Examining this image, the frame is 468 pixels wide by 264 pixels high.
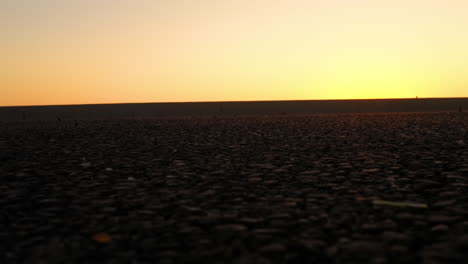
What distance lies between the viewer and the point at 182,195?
5.43 meters

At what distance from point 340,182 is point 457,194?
1.47 m

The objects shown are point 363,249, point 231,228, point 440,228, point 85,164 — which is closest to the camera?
point 363,249

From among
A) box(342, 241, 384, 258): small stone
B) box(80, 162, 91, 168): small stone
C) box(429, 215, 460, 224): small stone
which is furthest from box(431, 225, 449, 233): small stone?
box(80, 162, 91, 168): small stone

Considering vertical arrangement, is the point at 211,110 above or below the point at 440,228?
below

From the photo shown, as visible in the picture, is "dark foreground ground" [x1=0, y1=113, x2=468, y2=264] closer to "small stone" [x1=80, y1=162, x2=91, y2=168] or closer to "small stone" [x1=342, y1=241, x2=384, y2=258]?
"small stone" [x1=342, y1=241, x2=384, y2=258]

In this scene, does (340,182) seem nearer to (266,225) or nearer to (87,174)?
(266,225)

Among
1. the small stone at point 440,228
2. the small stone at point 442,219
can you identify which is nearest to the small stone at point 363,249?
the small stone at point 440,228

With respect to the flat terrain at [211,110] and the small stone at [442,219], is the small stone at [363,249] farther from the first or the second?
the flat terrain at [211,110]

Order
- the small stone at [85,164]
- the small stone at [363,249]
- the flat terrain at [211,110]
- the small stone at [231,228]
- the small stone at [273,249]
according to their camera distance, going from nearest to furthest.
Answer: the small stone at [363,249], the small stone at [273,249], the small stone at [231,228], the small stone at [85,164], the flat terrain at [211,110]

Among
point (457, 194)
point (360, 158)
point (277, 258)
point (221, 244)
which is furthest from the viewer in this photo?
point (360, 158)

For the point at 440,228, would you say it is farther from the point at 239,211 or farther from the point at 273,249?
the point at 239,211

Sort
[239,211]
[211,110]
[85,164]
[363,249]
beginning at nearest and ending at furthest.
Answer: [363,249] < [239,211] < [85,164] < [211,110]

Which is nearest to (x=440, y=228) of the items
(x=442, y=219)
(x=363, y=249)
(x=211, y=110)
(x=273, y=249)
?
(x=442, y=219)

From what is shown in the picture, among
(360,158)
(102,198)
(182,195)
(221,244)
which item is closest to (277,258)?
(221,244)
